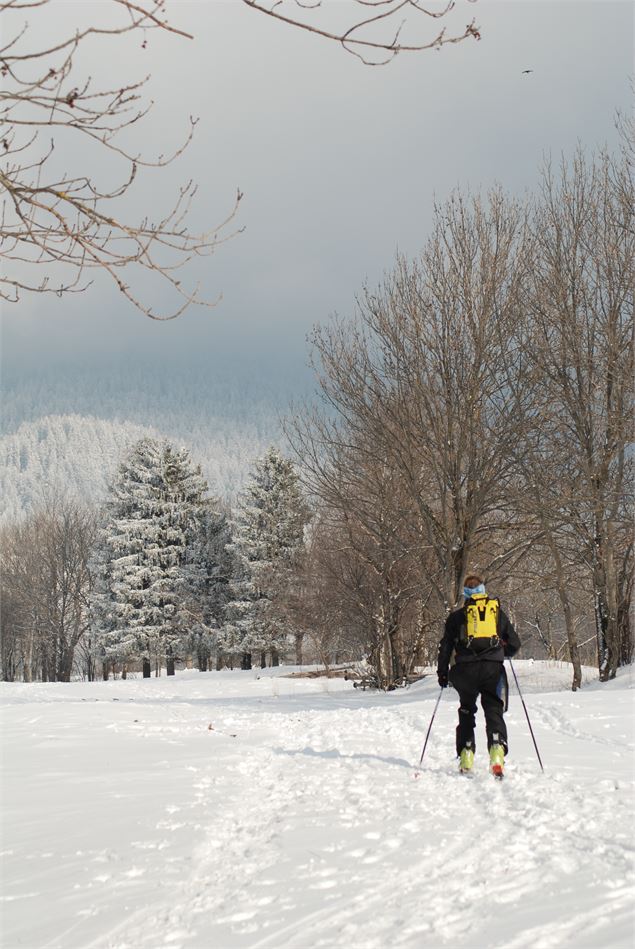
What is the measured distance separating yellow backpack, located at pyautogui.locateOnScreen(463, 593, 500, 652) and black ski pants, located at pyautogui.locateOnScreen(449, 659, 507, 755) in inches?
7.1

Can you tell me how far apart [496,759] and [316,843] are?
280cm

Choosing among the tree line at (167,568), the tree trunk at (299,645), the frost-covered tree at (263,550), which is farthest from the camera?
the tree line at (167,568)

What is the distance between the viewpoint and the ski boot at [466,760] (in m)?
7.26

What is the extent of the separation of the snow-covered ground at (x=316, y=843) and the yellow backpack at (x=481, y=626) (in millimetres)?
1245

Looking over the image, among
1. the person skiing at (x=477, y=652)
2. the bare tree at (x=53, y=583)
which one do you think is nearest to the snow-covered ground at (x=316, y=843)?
the person skiing at (x=477, y=652)

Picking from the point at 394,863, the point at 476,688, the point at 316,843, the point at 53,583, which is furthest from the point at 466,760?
the point at 53,583

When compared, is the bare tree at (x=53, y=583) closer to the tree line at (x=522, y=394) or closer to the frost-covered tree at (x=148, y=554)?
the frost-covered tree at (x=148, y=554)

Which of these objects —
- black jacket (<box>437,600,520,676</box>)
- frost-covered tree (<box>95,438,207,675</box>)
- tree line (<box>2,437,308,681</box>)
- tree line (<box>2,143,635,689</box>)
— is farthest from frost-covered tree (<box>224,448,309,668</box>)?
black jacket (<box>437,600,520,676</box>)

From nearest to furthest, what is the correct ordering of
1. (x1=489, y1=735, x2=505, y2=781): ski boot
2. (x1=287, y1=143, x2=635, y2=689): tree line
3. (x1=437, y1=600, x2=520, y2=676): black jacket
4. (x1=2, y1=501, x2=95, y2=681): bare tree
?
(x1=489, y1=735, x2=505, y2=781): ski boot < (x1=437, y1=600, x2=520, y2=676): black jacket < (x1=287, y1=143, x2=635, y2=689): tree line < (x1=2, y1=501, x2=95, y2=681): bare tree

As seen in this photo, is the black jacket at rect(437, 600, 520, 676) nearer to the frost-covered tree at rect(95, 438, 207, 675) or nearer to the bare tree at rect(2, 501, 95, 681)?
the frost-covered tree at rect(95, 438, 207, 675)

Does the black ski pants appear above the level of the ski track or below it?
above

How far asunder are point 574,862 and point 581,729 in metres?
6.38

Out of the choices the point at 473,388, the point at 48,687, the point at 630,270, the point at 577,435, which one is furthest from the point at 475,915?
the point at 48,687

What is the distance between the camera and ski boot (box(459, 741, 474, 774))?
23.8ft
